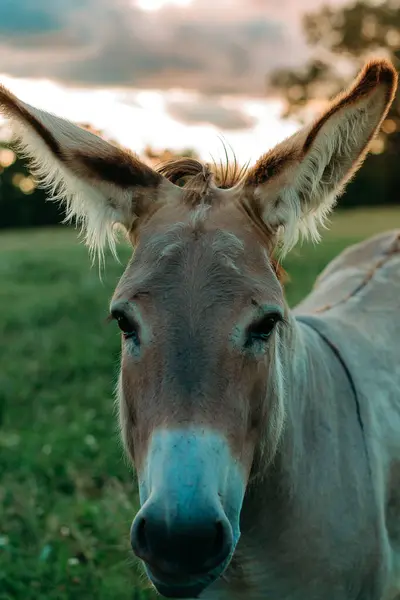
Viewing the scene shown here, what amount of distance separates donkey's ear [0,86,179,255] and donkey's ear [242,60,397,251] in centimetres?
36

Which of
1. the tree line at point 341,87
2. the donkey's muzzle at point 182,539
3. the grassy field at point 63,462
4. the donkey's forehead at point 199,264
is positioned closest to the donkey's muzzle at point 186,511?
the donkey's muzzle at point 182,539

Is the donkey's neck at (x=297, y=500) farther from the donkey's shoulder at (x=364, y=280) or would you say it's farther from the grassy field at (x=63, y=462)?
the donkey's shoulder at (x=364, y=280)

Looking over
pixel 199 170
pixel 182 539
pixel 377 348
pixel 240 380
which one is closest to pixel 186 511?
pixel 182 539

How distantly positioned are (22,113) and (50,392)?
4502 mm

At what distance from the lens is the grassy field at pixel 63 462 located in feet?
12.4

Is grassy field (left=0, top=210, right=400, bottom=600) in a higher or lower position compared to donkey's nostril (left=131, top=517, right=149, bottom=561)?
lower

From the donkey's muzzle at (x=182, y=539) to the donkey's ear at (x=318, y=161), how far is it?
1.09m

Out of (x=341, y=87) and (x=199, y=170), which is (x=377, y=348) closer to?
(x=199, y=170)

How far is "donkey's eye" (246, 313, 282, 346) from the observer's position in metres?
2.33

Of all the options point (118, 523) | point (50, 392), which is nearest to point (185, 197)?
point (118, 523)

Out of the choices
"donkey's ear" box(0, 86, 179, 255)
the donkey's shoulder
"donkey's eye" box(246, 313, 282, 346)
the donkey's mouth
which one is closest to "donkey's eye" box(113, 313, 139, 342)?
"donkey's eye" box(246, 313, 282, 346)

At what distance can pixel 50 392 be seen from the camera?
680cm

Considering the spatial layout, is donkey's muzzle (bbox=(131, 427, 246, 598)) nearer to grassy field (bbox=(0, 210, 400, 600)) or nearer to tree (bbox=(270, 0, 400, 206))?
grassy field (bbox=(0, 210, 400, 600))

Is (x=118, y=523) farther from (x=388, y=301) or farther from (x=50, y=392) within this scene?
(x=50, y=392)
